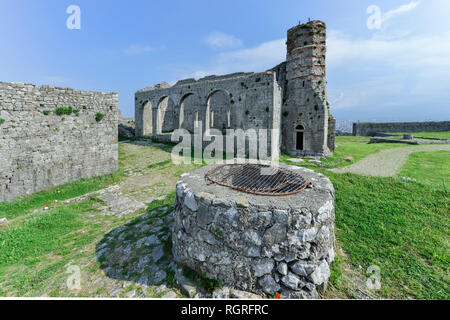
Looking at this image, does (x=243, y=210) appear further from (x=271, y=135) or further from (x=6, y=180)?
(x=271, y=135)

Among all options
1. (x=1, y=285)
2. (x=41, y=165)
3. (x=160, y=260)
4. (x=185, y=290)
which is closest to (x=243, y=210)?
(x=185, y=290)

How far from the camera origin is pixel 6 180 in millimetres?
7805

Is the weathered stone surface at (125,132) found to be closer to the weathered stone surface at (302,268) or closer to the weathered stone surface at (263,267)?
the weathered stone surface at (263,267)

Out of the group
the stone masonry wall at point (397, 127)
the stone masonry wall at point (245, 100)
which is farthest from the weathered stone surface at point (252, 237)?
the stone masonry wall at point (397, 127)

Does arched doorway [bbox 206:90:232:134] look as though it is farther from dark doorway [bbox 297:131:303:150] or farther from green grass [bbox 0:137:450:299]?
green grass [bbox 0:137:450:299]

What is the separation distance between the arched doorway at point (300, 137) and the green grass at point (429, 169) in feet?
20.6

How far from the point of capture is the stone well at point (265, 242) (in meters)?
3.62

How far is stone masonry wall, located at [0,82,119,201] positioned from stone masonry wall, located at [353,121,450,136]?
33955 mm

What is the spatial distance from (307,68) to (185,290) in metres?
15.9

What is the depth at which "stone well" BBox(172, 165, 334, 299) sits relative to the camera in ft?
11.9

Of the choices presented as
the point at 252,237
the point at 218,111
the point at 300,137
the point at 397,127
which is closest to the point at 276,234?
the point at 252,237

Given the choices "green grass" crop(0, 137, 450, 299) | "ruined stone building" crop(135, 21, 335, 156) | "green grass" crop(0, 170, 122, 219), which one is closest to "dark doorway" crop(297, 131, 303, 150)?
"ruined stone building" crop(135, 21, 335, 156)

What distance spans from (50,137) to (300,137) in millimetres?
15450

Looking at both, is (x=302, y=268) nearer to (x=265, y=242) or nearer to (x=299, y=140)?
(x=265, y=242)
